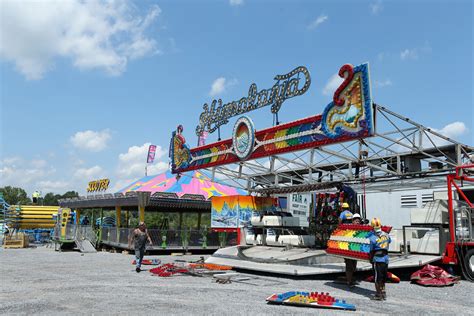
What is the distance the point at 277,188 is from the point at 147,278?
7.17 m

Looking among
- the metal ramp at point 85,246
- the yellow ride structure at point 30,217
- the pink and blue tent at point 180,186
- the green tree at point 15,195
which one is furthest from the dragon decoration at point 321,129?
the green tree at point 15,195

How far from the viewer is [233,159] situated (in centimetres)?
1759

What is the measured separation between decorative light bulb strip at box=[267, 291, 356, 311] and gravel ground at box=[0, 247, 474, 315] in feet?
0.53

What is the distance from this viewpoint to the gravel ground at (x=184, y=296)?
8188 mm

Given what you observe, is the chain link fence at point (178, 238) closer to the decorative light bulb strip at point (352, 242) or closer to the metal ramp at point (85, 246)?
the metal ramp at point (85, 246)

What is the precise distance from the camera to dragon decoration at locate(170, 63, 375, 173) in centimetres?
1209

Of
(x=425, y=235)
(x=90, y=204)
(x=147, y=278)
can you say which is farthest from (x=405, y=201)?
(x=90, y=204)

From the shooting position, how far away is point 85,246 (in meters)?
26.9

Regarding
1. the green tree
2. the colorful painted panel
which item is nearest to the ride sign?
the colorful painted panel

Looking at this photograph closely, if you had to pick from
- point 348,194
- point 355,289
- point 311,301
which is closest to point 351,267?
point 355,289

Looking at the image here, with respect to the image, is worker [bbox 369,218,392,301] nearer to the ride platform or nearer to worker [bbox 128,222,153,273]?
the ride platform

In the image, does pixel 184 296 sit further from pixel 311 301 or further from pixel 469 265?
pixel 469 265

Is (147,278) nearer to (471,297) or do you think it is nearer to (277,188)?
(277,188)

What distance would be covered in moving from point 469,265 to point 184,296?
28.2 ft
